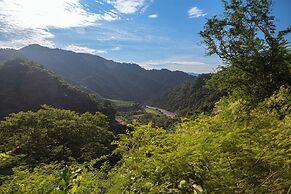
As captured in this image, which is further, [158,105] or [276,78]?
[158,105]

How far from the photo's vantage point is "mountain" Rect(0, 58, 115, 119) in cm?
8106

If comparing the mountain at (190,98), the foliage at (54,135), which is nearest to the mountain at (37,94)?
the mountain at (190,98)

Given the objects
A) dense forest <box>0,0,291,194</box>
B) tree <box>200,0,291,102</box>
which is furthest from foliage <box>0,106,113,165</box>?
tree <box>200,0,291,102</box>

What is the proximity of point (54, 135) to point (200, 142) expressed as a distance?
28.1 m

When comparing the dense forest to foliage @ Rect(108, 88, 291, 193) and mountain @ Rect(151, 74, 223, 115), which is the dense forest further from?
mountain @ Rect(151, 74, 223, 115)

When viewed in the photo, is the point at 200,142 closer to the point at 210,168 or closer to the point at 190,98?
the point at 210,168

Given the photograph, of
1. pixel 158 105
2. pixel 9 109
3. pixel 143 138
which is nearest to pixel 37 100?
pixel 9 109

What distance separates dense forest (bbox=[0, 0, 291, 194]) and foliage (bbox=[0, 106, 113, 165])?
0.09 metres

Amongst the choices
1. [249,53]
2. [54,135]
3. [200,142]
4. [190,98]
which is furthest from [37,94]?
[200,142]

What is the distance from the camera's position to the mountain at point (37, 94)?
266ft

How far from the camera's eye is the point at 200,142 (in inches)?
116

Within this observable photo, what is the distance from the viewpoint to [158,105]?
199 m

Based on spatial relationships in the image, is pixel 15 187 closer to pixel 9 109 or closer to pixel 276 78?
pixel 276 78

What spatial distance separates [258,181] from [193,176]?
69 centimetres
